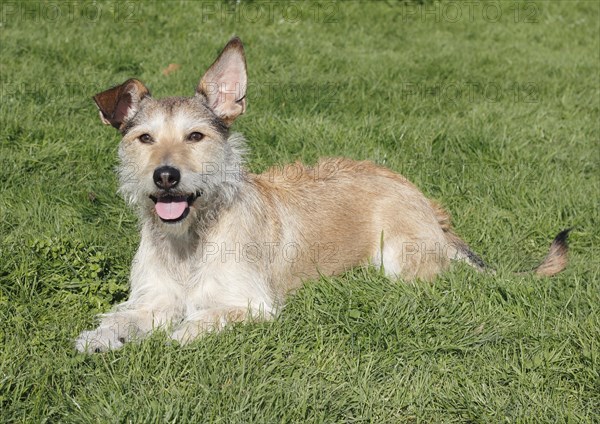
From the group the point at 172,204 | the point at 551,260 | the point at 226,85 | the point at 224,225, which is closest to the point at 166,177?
the point at 172,204

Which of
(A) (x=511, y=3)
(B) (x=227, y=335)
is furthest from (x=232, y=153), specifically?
(A) (x=511, y=3)

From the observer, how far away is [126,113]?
15.0 feet

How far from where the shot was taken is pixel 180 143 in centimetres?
426

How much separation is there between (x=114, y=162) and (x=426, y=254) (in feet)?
9.93

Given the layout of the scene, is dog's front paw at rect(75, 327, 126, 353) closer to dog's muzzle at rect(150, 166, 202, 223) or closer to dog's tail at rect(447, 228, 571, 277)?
dog's muzzle at rect(150, 166, 202, 223)

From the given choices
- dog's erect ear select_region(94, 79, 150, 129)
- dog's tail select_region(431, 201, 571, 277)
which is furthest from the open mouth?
dog's tail select_region(431, 201, 571, 277)

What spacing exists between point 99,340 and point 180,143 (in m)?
1.27

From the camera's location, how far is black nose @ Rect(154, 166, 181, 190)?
3.99 meters

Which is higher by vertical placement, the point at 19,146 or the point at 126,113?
the point at 126,113

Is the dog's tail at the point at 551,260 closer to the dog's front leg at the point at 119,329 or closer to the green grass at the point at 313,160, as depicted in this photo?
the green grass at the point at 313,160

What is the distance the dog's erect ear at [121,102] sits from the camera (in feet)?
13.9

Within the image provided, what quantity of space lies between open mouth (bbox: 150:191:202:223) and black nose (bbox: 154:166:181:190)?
158 millimetres

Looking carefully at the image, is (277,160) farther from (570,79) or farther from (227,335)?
(570,79)

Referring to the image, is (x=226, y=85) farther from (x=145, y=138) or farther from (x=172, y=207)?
(x=172, y=207)
